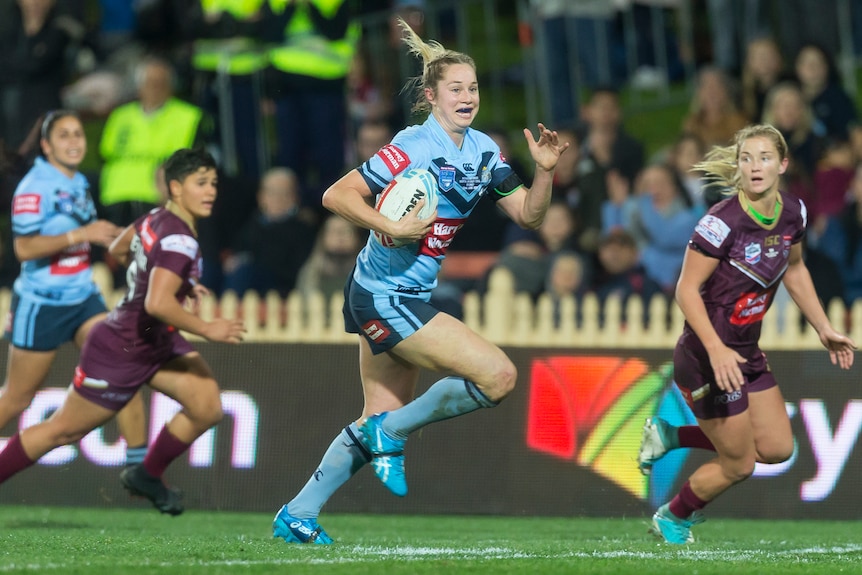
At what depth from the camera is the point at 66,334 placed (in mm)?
9211

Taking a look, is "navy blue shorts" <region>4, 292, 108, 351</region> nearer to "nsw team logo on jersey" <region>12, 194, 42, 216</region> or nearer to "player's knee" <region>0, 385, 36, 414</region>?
"player's knee" <region>0, 385, 36, 414</region>

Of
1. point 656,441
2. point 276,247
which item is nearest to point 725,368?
point 656,441

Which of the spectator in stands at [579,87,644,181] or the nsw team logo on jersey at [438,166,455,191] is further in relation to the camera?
the spectator in stands at [579,87,644,181]

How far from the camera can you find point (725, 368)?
7.05m

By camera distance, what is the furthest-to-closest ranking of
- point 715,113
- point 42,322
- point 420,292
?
point 715,113 → point 42,322 → point 420,292

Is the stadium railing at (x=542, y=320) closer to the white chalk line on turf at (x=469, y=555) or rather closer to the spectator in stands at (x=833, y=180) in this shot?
the spectator in stands at (x=833, y=180)

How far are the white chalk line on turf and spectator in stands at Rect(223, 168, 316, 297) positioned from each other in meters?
6.07

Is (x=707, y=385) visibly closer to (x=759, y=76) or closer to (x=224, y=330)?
(x=224, y=330)

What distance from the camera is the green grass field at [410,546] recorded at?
19.7 feet

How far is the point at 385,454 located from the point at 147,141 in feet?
22.6

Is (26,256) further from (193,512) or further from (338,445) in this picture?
(338,445)

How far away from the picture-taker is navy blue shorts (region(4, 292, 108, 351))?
912 cm

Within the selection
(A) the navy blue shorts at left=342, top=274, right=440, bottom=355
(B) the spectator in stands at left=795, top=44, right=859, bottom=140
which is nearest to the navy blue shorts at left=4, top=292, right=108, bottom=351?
(A) the navy blue shorts at left=342, top=274, right=440, bottom=355

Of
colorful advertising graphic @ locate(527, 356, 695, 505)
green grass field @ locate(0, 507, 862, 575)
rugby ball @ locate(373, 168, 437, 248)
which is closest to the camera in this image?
green grass field @ locate(0, 507, 862, 575)
